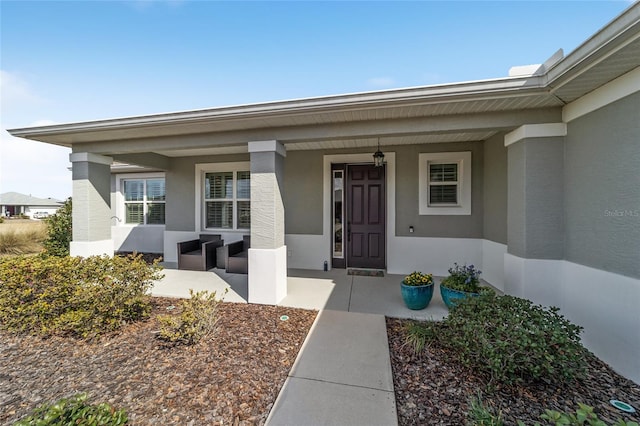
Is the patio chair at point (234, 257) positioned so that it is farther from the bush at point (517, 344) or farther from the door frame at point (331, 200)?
the bush at point (517, 344)

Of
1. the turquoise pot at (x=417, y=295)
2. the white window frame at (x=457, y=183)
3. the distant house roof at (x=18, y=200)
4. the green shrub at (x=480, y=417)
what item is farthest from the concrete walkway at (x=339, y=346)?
the distant house roof at (x=18, y=200)

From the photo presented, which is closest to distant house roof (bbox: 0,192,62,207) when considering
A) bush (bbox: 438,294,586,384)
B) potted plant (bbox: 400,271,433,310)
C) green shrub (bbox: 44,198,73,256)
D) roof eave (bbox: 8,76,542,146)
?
green shrub (bbox: 44,198,73,256)

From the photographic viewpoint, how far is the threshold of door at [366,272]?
5.67 m

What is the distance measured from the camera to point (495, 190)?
4871 mm

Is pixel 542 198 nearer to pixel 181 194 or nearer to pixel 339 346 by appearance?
pixel 339 346

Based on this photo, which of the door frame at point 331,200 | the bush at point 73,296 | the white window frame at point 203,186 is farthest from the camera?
the white window frame at point 203,186

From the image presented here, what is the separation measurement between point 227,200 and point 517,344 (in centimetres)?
683

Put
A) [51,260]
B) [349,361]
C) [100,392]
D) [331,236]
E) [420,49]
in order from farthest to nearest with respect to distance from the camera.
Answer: [331,236], [420,49], [51,260], [349,361], [100,392]

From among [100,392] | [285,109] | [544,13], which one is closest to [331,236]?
[285,109]

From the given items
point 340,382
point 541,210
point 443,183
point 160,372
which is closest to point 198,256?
point 160,372

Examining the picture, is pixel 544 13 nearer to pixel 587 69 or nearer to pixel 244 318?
pixel 587 69

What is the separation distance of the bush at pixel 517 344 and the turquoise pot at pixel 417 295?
109 cm

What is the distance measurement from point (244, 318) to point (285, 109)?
309 cm

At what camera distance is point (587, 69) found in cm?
250
